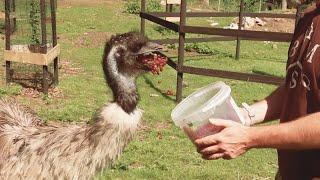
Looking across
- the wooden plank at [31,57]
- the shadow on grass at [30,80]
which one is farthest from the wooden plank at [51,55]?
the shadow on grass at [30,80]

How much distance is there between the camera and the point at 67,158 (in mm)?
3742

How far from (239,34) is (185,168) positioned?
265 cm

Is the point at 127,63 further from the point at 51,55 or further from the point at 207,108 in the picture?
the point at 51,55

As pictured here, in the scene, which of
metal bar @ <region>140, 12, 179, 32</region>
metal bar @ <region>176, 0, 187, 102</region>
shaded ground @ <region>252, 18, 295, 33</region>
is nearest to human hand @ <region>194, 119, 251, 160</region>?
metal bar @ <region>176, 0, 187, 102</region>

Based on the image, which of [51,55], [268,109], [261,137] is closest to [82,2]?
[51,55]

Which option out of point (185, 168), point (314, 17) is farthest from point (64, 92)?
point (314, 17)

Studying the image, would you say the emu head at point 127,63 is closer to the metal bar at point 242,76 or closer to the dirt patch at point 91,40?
the metal bar at point 242,76

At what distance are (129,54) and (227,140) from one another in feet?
5.53

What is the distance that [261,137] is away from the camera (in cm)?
231

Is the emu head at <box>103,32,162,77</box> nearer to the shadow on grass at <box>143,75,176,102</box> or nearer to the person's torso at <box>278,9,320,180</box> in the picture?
the person's torso at <box>278,9,320,180</box>

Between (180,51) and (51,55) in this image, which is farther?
(51,55)

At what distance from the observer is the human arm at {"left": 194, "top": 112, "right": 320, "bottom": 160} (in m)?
2.20

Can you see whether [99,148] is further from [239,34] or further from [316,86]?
[239,34]

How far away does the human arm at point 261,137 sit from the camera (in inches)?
86.7
